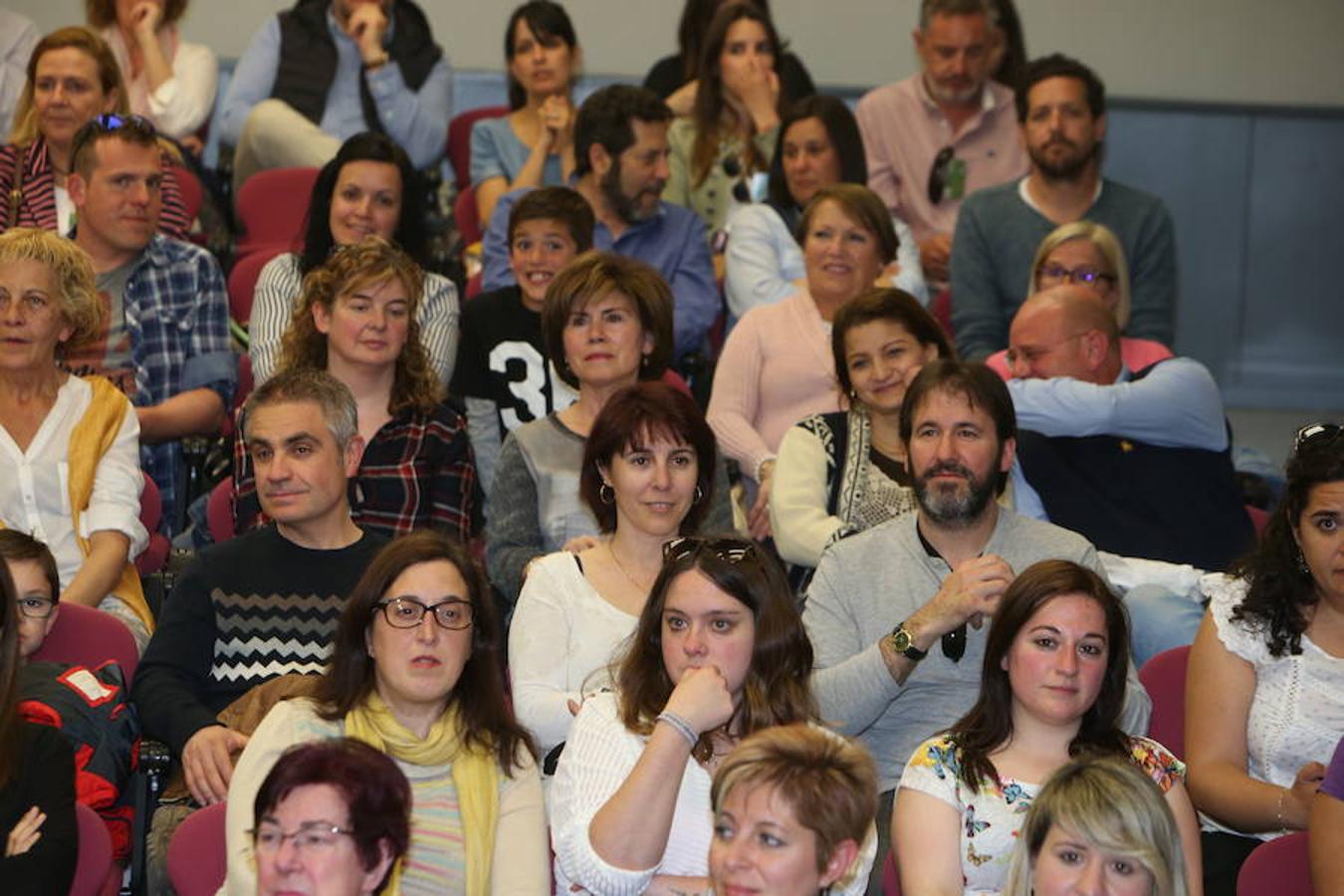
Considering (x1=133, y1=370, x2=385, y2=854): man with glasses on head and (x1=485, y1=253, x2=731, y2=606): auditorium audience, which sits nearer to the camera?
(x1=133, y1=370, x2=385, y2=854): man with glasses on head

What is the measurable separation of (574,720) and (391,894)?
42cm

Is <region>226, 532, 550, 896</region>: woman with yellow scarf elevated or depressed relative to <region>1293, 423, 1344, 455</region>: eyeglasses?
depressed

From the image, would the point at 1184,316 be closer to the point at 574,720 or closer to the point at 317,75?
the point at 317,75

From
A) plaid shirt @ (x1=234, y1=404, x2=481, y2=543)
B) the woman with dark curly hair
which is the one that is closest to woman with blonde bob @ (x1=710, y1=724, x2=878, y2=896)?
the woman with dark curly hair

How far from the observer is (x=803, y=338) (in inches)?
200

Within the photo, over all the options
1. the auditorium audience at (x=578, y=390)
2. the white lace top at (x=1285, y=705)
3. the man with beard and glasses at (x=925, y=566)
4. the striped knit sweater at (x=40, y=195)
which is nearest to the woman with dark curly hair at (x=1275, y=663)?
the white lace top at (x=1285, y=705)

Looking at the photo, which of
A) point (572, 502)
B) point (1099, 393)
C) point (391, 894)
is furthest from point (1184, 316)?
point (391, 894)

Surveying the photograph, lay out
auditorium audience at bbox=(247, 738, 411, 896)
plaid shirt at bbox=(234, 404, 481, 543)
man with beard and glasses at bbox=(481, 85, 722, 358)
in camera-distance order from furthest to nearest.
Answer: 1. man with beard and glasses at bbox=(481, 85, 722, 358)
2. plaid shirt at bbox=(234, 404, 481, 543)
3. auditorium audience at bbox=(247, 738, 411, 896)

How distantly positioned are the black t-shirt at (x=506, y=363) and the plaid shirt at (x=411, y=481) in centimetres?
38

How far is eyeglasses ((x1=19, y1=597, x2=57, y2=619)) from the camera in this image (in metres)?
3.52

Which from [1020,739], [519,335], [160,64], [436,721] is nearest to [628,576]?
[436,721]

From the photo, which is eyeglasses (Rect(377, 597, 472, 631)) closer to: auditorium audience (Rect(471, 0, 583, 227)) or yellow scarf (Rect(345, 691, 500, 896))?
yellow scarf (Rect(345, 691, 500, 896))

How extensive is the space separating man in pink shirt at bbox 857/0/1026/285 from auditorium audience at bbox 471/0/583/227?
1.03m

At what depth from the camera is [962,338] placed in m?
5.66
